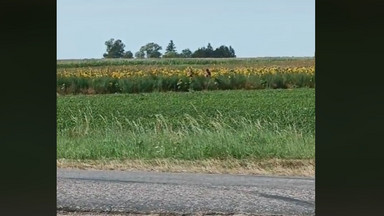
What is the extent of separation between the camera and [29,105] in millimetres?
1700

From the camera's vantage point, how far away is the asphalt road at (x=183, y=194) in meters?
3.77

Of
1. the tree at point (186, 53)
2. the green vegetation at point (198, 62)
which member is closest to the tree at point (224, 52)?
the tree at point (186, 53)

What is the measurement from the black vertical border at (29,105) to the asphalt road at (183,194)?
1.96 metres

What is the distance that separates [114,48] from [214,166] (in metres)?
4.98

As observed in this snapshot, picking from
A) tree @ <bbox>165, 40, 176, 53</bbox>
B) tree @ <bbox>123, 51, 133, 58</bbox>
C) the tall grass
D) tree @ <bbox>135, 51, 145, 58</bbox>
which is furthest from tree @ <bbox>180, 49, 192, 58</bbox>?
the tall grass

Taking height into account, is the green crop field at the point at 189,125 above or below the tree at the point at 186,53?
below

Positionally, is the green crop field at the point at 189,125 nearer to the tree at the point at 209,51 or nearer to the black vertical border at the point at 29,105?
the tree at the point at 209,51

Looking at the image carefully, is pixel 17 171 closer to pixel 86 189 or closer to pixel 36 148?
pixel 36 148

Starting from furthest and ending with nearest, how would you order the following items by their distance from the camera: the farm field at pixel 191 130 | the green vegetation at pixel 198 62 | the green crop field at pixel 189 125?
the green vegetation at pixel 198 62
the green crop field at pixel 189 125
the farm field at pixel 191 130

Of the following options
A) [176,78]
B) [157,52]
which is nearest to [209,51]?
[157,52]

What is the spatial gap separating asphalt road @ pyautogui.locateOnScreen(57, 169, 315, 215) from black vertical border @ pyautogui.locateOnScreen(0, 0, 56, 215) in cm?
196

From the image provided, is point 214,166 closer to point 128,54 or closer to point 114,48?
point 128,54
